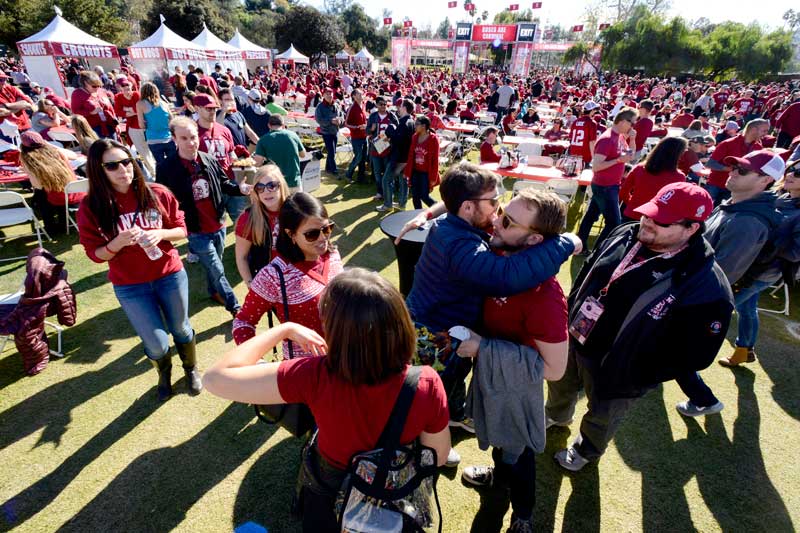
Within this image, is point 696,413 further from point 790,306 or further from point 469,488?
point 790,306

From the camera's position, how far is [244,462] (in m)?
2.83

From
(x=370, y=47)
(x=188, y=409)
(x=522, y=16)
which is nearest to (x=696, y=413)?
(x=188, y=409)

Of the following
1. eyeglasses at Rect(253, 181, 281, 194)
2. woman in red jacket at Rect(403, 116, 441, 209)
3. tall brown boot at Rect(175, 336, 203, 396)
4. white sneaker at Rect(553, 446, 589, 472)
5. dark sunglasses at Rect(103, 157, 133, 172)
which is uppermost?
dark sunglasses at Rect(103, 157, 133, 172)

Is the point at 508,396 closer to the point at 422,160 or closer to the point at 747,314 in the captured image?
the point at 747,314

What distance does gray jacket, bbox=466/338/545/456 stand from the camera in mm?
1783

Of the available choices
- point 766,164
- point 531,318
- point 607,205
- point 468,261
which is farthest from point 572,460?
point 607,205

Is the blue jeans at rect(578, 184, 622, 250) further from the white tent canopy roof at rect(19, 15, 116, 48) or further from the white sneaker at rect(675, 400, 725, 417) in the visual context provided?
the white tent canopy roof at rect(19, 15, 116, 48)

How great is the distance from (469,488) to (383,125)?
7.24 meters

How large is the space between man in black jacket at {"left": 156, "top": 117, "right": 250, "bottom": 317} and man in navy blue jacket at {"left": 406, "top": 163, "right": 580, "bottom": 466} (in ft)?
8.90

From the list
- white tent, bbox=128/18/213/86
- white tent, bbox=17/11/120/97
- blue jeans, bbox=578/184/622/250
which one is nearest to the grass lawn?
blue jeans, bbox=578/184/622/250

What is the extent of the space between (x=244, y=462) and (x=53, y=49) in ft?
63.5

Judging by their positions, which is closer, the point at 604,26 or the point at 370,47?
the point at 604,26

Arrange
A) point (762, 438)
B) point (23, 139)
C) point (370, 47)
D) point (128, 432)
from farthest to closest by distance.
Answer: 1. point (370, 47)
2. point (23, 139)
3. point (762, 438)
4. point (128, 432)

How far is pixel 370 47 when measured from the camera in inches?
2608
